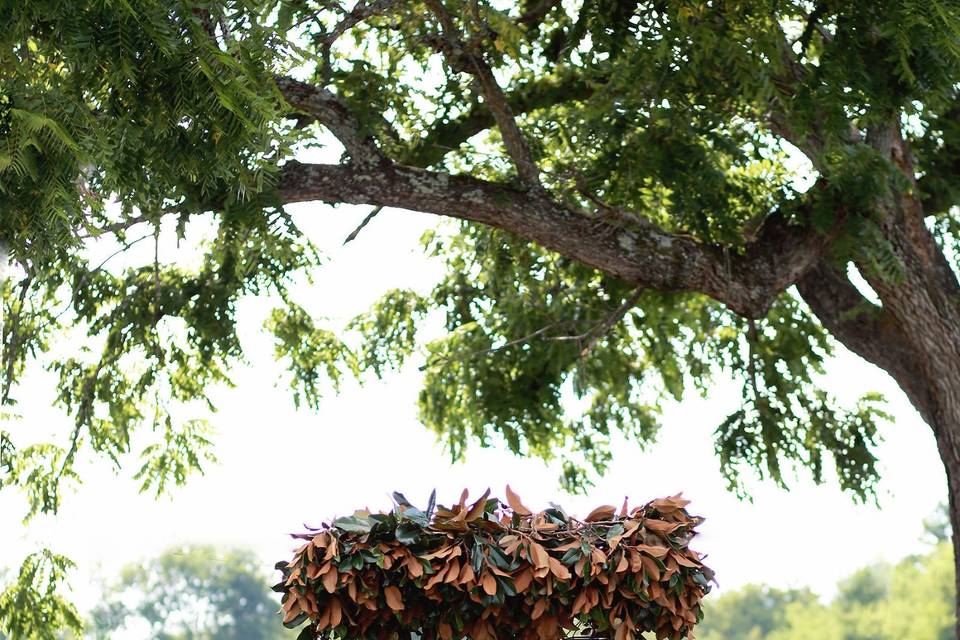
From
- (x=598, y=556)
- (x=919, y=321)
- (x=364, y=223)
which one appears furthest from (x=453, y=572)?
(x=919, y=321)

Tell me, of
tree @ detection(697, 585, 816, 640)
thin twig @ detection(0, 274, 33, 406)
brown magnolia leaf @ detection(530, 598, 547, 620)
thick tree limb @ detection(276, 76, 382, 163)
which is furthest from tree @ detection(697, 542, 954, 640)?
brown magnolia leaf @ detection(530, 598, 547, 620)

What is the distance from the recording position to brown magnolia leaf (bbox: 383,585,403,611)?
4.17m

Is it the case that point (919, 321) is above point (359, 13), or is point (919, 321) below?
below

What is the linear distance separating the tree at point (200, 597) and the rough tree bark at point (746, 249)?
4744 centimetres

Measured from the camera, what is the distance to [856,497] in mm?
9141

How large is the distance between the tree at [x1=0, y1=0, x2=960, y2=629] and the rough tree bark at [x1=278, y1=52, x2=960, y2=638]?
0.02m

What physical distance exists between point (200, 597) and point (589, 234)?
51053 millimetres

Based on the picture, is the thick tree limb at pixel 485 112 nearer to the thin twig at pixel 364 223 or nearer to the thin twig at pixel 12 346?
the thin twig at pixel 364 223

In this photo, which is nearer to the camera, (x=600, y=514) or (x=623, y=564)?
(x=623, y=564)

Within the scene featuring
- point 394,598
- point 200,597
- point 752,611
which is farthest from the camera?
point 752,611

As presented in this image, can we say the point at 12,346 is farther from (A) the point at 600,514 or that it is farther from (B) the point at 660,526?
(B) the point at 660,526

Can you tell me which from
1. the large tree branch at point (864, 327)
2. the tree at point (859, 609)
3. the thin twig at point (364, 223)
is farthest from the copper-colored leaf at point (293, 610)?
the tree at point (859, 609)

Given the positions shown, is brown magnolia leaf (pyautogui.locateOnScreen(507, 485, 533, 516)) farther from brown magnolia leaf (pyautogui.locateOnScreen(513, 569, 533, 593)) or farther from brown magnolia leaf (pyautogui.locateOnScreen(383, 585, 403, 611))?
brown magnolia leaf (pyautogui.locateOnScreen(383, 585, 403, 611))

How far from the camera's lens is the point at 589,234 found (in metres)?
7.05
